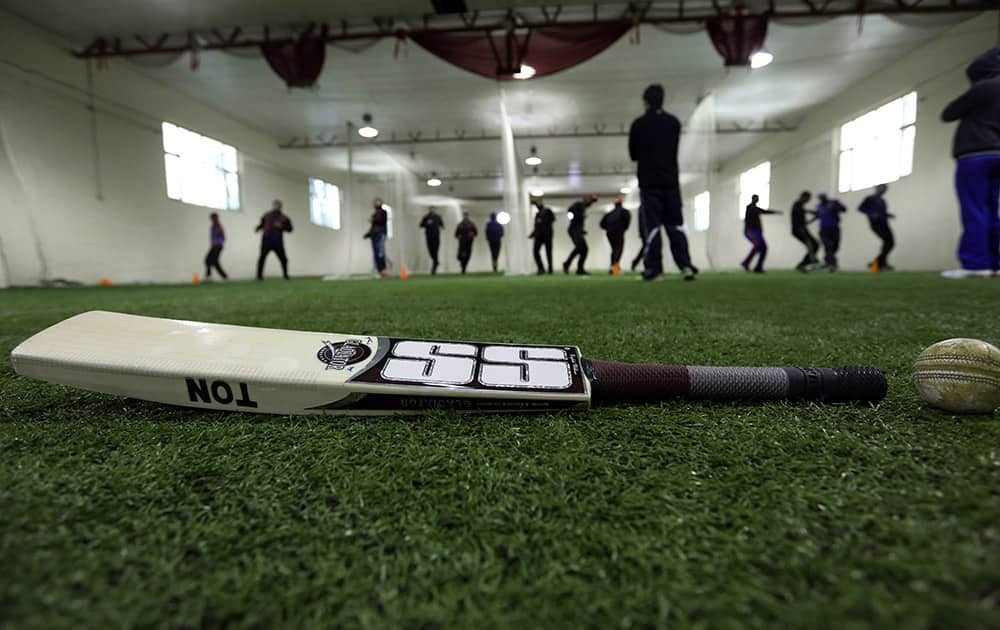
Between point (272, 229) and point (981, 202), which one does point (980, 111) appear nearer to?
point (981, 202)

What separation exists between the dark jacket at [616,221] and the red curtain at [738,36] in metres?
3.26

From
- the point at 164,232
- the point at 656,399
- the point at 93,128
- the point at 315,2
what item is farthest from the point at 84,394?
the point at 164,232

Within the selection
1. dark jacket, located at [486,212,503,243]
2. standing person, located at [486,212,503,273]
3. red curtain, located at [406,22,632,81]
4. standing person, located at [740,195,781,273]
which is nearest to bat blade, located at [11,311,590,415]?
red curtain, located at [406,22,632,81]

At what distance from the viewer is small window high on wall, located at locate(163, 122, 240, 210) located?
32.6 ft

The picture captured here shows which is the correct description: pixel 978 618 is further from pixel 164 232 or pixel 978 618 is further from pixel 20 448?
pixel 164 232

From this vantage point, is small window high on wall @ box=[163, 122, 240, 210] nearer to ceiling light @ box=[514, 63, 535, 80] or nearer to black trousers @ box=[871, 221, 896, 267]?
ceiling light @ box=[514, 63, 535, 80]

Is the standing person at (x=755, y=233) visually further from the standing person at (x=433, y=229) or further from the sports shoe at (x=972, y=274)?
the standing person at (x=433, y=229)

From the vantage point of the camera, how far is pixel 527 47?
6570mm

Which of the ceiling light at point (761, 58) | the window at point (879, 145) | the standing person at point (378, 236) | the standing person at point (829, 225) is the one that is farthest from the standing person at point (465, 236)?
the window at point (879, 145)

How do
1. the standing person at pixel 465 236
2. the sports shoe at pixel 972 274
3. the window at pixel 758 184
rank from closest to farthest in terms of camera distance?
the sports shoe at pixel 972 274, the standing person at pixel 465 236, the window at pixel 758 184

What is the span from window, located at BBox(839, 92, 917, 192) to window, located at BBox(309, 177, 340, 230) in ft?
48.5

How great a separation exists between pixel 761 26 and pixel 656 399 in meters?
7.50

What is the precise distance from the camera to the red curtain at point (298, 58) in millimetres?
6758

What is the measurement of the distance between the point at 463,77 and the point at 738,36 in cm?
485
